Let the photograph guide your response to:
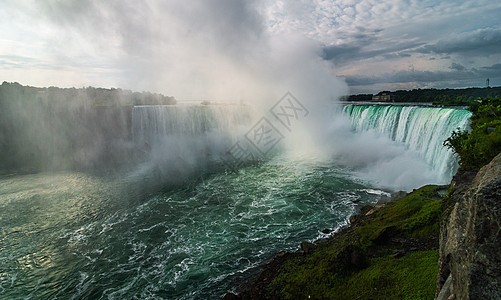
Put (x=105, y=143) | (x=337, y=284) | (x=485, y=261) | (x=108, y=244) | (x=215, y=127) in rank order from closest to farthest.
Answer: (x=485, y=261) < (x=337, y=284) < (x=108, y=244) < (x=105, y=143) < (x=215, y=127)

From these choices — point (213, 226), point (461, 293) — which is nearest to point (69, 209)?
point (213, 226)

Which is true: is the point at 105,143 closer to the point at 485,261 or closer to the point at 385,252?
the point at 385,252

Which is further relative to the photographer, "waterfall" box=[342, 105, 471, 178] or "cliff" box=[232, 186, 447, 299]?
"waterfall" box=[342, 105, 471, 178]

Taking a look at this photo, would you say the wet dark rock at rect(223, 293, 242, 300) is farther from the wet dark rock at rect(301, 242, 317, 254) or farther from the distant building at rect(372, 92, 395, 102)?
the distant building at rect(372, 92, 395, 102)

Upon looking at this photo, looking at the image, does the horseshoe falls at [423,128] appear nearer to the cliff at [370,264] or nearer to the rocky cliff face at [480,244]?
the cliff at [370,264]

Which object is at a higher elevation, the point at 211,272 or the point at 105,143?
the point at 105,143

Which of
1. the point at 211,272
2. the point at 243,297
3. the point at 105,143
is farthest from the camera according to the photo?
the point at 105,143

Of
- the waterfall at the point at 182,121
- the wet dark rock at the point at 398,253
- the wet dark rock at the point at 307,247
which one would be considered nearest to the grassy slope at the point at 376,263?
the wet dark rock at the point at 398,253

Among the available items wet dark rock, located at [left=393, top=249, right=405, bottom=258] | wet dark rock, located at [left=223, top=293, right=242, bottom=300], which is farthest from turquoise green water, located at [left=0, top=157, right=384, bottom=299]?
wet dark rock, located at [left=393, top=249, right=405, bottom=258]

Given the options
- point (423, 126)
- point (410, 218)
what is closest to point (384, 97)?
point (423, 126)
